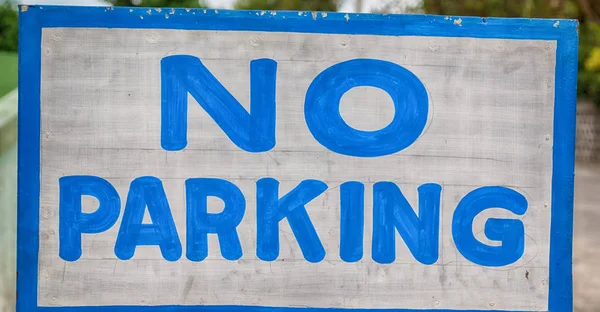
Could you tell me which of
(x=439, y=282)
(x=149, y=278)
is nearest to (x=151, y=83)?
(x=149, y=278)

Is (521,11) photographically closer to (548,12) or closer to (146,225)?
(548,12)

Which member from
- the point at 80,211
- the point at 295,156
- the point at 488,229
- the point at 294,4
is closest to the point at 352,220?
the point at 295,156

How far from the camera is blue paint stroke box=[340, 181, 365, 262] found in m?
2.01

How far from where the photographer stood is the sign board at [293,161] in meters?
1.97

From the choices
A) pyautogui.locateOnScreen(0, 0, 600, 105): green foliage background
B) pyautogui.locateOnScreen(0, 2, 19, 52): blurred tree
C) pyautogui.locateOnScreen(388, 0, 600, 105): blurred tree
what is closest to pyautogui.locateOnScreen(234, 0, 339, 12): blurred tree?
pyautogui.locateOnScreen(0, 0, 600, 105): green foliage background

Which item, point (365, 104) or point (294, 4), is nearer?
point (365, 104)

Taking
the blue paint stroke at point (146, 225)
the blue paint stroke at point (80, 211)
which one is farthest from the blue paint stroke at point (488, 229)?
the blue paint stroke at point (80, 211)

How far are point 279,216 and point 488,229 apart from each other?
0.66 m

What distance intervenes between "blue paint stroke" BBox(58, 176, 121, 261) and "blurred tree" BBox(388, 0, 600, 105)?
27.2 feet

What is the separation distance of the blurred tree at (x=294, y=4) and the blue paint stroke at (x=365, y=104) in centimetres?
1751

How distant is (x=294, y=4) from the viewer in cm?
1967

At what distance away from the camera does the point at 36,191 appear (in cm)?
196

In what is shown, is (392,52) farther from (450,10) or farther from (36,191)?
(450,10)

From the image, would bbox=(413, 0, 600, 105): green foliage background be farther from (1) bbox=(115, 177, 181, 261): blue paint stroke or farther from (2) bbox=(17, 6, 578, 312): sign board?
(1) bbox=(115, 177, 181, 261): blue paint stroke
